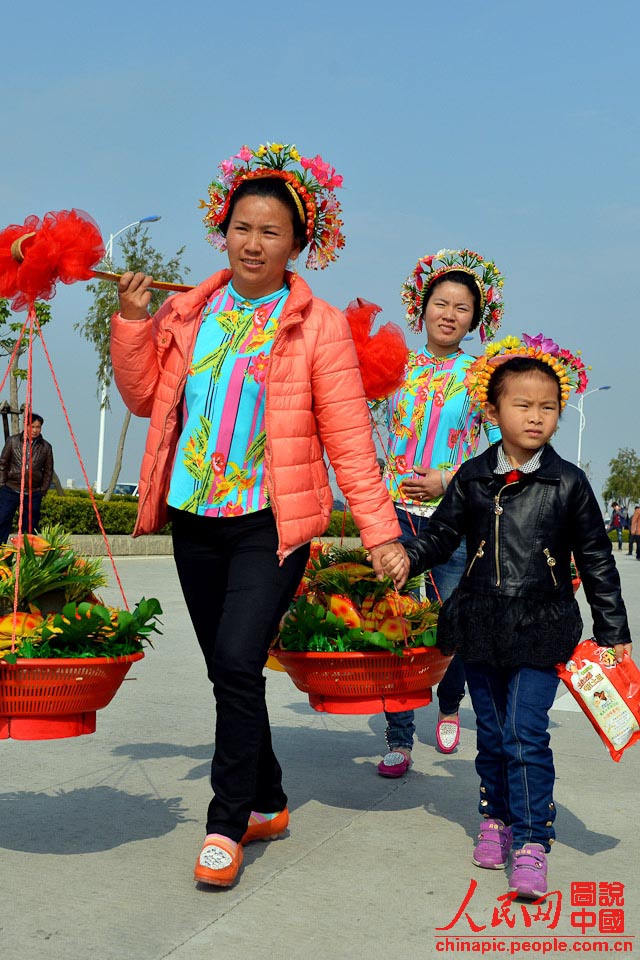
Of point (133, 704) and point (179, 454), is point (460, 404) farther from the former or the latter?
point (133, 704)

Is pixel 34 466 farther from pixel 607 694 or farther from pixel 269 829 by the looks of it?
pixel 607 694

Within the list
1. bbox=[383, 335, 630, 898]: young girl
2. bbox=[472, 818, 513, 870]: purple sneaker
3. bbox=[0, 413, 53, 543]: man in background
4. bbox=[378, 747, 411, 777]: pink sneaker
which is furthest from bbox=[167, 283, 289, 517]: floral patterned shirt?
bbox=[0, 413, 53, 543]: man in background

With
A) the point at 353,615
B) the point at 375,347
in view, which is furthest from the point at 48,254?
the point at 353,615

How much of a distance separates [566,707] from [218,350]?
3.87 meters

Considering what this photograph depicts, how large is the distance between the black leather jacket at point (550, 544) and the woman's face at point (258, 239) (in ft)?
3.57

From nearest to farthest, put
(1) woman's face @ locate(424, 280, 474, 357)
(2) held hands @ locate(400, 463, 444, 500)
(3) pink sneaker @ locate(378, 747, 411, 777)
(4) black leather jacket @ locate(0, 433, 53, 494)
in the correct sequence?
(2) held hands @ locate(400, 463, 444, 500) < (3) pink sneaker @ locate(378, 747, 411, 777) < (1) woman's face @ locate(424, 280, 474, 357) < (4) black leather jacket @ locate(0, 433, 53, 494)

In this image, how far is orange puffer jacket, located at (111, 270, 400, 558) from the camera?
12.3 ft

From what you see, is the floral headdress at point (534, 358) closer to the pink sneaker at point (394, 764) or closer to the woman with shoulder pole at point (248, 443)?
the woman with shoulder pole at point (248, 443)

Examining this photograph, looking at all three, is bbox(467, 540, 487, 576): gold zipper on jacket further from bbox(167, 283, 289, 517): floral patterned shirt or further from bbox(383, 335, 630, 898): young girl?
bbox(167, 283, 289, 517): floral patterned shirt

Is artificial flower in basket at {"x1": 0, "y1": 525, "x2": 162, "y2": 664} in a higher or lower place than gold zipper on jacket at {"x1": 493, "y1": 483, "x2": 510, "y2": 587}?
lower

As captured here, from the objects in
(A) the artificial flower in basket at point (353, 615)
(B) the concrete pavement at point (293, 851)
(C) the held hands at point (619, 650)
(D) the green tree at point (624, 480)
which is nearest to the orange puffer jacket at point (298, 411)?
(A) the artificial flower in basket at point (353, 615)

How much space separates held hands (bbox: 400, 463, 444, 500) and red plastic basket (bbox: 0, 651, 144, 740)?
5.81 ft

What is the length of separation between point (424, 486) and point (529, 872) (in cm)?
182

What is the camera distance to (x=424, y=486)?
4891mm
